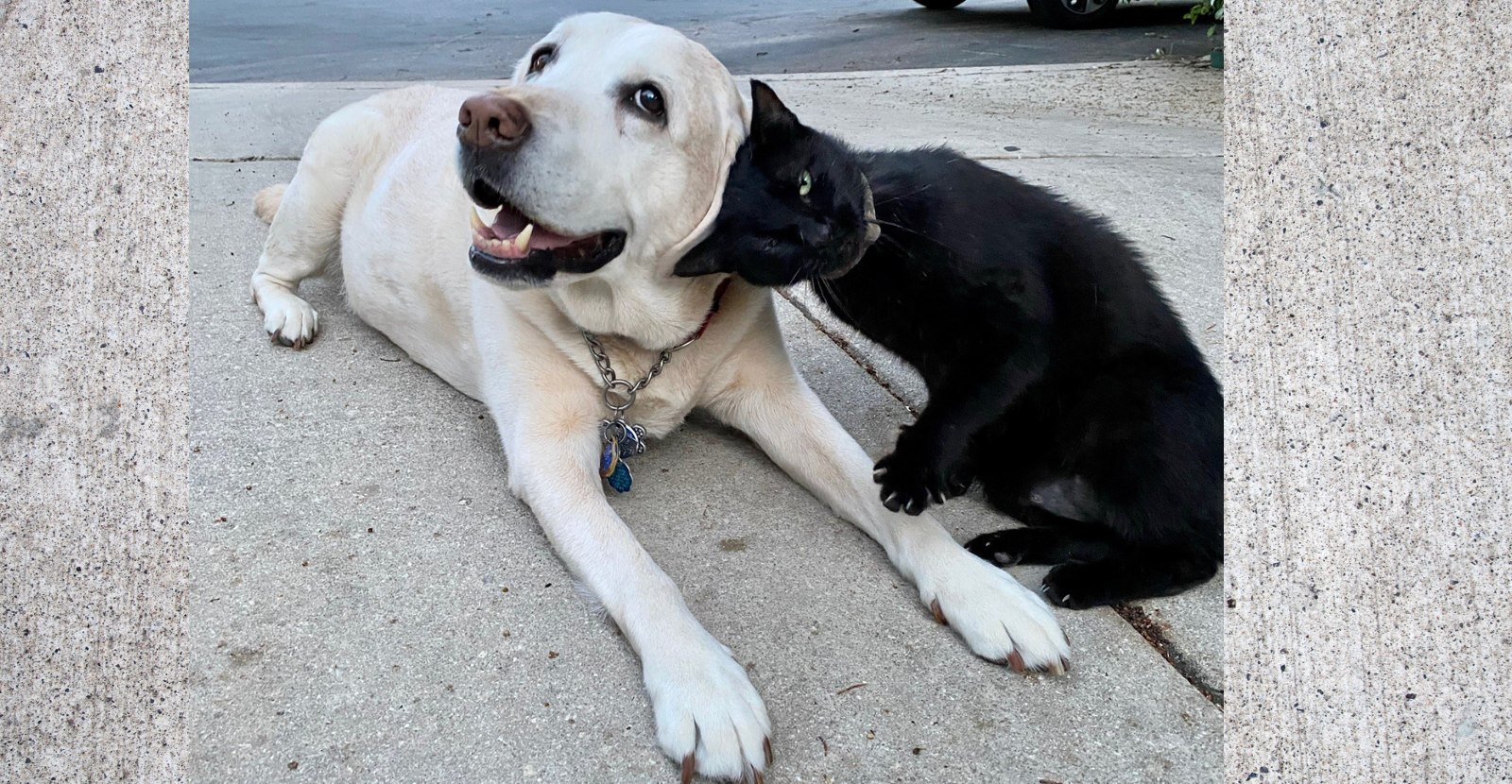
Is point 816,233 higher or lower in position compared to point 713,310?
higher

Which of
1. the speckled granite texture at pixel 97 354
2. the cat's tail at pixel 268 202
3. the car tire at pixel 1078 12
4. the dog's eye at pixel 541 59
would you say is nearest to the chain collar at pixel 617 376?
the dog's eye at pixel 541 59

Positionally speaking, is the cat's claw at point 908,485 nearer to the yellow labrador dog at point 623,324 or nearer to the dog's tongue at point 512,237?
the yellow labrador dog at point 623,324

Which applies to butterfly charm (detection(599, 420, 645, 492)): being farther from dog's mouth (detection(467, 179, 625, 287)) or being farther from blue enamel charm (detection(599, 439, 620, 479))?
dog's mouth (detection(467, 179, 625, 287))

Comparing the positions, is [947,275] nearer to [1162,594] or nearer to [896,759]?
[1162,594]

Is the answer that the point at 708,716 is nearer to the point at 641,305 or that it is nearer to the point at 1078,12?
the point at 641,305

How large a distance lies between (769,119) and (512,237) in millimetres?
566

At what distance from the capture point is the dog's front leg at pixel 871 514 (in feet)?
6.81

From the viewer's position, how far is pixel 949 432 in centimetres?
230

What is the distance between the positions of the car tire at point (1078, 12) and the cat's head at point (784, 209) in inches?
368

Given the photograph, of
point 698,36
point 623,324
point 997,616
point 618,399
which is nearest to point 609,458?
point 618,399

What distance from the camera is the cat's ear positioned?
2.12 meters

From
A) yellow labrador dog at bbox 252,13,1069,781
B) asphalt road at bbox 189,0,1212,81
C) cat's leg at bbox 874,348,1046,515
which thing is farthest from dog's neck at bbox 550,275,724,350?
asphalt road at bbox 189,0,1212,81

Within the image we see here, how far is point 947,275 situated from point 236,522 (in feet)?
5.53

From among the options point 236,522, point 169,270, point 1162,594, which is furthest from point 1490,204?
point 236,522
